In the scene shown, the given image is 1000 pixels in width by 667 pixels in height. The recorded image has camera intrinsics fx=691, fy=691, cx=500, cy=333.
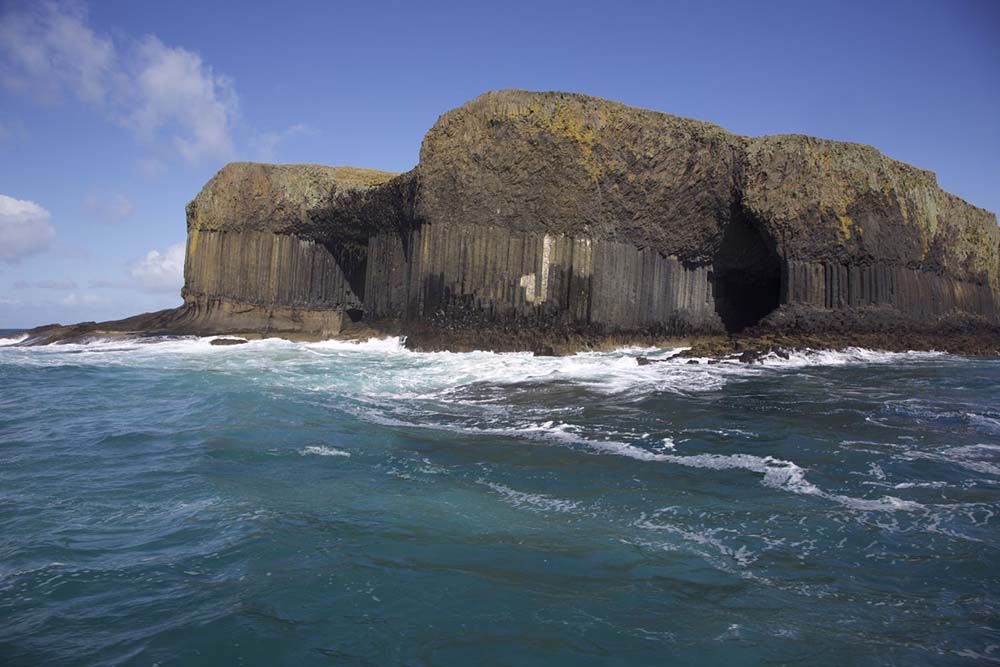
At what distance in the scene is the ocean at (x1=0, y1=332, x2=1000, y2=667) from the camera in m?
3.36

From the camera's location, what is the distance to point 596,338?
1909cm

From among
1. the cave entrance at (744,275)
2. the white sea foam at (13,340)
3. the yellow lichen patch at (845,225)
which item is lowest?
the white sea foam at (13,340)

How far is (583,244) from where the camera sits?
19.0 metres

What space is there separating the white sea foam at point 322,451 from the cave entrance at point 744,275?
17.3m

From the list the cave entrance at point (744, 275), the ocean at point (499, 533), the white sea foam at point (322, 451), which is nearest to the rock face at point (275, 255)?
the cave entrance at point (744, 275)

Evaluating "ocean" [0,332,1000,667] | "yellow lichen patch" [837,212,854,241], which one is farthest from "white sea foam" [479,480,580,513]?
"yellow lichen patch" [837,212,854,241]

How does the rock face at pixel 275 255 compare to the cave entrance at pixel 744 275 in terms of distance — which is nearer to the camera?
the cave entrance at pixel 744 275

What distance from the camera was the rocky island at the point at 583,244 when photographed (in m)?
18.8

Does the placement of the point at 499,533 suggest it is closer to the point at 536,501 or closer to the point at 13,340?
the point at 536,501

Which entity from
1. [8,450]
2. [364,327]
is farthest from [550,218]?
[8,450]

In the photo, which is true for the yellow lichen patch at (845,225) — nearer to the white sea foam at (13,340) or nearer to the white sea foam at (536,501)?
the white sea foam at (536,501)

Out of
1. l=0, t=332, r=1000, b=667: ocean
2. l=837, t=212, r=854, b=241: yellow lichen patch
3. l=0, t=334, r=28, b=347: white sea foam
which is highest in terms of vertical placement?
l=837, t=212, r=854, b=241: yellow lichen patch

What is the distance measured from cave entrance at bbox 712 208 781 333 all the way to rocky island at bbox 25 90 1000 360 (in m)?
0.07

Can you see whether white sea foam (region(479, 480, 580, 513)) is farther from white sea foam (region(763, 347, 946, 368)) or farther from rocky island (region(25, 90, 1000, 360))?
rocky island (region(25, 90, 1000, 360))
